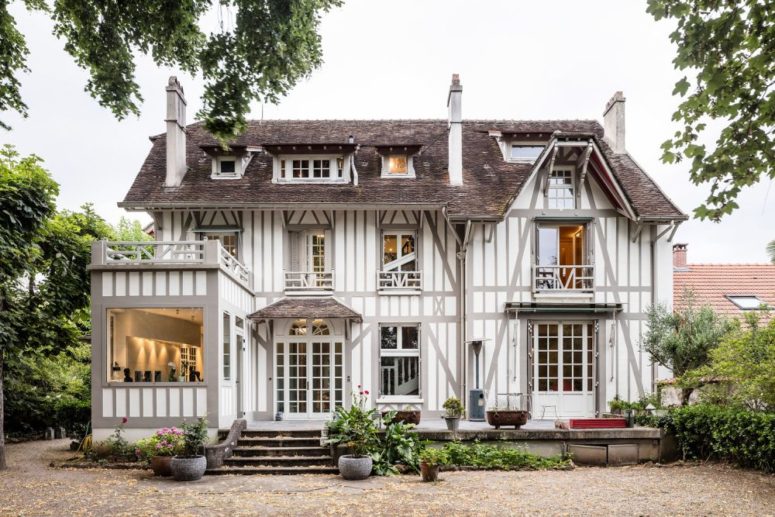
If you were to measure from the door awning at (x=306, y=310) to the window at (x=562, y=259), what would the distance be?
451 centimetres

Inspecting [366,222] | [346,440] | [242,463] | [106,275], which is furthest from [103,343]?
[366,222]

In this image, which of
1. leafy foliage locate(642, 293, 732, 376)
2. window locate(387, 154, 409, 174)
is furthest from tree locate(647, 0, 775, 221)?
window locate(387, 154, 409, 174)

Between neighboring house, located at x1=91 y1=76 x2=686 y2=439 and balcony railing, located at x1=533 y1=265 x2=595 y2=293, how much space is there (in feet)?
0.13

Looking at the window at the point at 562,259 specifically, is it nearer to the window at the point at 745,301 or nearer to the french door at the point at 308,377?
the french door at the point at 308,377

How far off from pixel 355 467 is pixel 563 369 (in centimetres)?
716

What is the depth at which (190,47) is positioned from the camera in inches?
397

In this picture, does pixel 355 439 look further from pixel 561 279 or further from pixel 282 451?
pixel 561 279

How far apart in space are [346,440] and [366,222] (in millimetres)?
6433

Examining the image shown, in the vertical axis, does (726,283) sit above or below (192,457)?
above

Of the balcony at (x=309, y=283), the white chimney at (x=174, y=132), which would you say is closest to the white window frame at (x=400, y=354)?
the balcony at (x=309, y=283)

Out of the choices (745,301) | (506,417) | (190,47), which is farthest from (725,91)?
(745,301)

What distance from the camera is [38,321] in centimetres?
1470

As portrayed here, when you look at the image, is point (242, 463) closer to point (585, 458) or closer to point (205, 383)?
point (205, 383)

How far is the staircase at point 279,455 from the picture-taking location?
1263 centimetres
